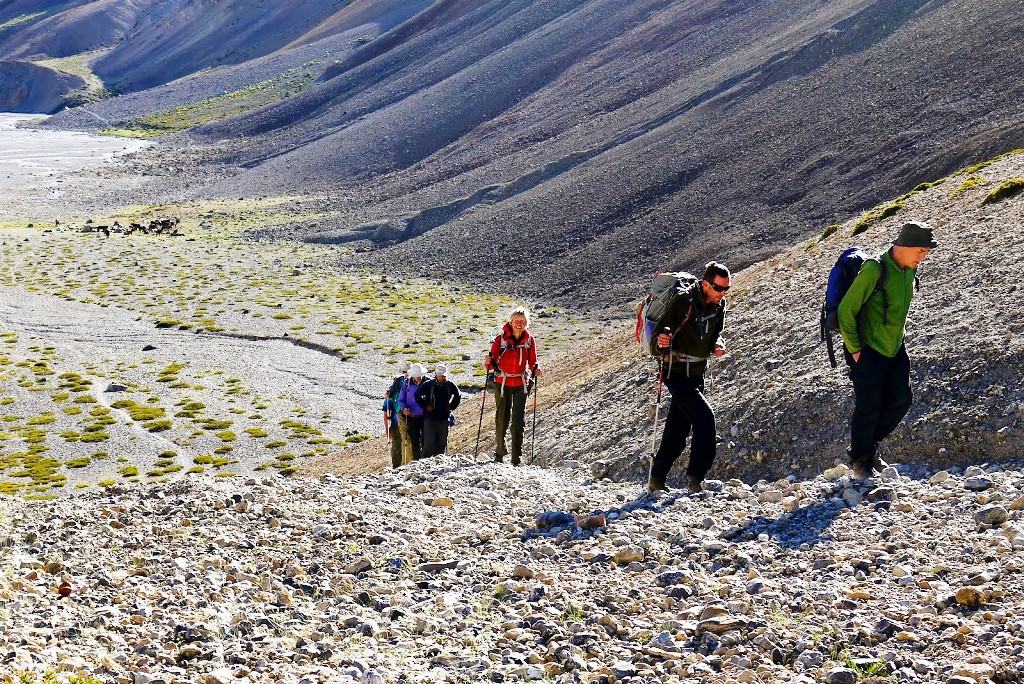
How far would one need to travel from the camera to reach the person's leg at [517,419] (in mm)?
15461

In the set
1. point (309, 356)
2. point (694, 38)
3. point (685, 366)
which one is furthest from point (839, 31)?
point (685, 366)

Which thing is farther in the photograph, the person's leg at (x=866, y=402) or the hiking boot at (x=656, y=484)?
the hiking boot at (x=656, y=484)

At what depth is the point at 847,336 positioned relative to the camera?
33.6ft

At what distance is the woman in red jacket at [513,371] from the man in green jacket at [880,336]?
552 centimetres

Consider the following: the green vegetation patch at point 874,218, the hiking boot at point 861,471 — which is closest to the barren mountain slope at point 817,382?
the hiking boot at point 861,471

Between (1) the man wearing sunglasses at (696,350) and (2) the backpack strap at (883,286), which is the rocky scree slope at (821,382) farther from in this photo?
(2) the backpack strap at (883,286)

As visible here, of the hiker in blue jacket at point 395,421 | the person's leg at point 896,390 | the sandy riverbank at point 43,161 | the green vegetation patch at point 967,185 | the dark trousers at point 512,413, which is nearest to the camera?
the person's leg at point 896,390

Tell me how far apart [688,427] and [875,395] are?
6.97 ft

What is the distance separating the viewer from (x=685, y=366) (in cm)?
1110

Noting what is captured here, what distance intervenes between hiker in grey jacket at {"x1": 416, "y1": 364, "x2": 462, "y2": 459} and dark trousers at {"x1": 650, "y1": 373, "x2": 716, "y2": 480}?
679 cm

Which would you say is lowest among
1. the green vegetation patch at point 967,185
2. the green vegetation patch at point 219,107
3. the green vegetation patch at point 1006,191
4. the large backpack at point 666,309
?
the green vegetation patch at point 967,185

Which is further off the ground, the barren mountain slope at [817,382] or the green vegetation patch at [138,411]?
the barren mountain slope at [817,382]

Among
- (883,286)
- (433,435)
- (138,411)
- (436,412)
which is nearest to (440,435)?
(433,435)

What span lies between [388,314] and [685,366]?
125 feet
